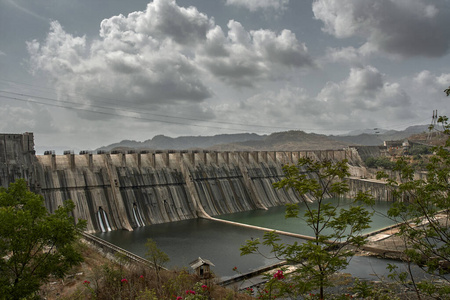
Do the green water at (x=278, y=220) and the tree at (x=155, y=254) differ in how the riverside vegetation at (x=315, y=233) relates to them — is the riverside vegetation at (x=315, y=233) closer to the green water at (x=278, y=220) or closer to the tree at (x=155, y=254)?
the tree at (x=155, y=254)

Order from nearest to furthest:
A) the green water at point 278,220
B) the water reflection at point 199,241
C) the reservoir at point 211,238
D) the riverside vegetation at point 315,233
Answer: the riverside vegetation at point 315,233 < the water reflection at point 199,241 < the reservoir at point 211,238 < the green water at point 278,220

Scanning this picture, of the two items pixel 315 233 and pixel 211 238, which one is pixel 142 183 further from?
pixel 315 233

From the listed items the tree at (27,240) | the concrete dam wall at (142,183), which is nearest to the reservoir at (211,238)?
the concrete dam wall at (142,183)

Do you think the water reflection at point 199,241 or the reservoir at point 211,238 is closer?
the water reflection at point 199,241

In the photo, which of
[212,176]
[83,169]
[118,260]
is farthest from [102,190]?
[118,260]

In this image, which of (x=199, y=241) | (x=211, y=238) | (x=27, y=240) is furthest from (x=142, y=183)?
(x=27, y=240)
